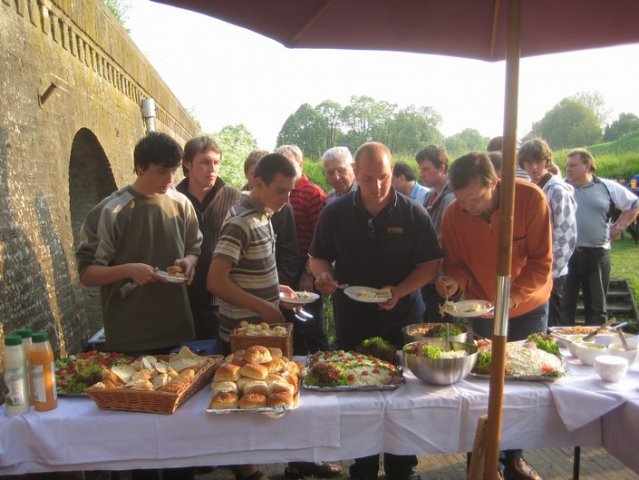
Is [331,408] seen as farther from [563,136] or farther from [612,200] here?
[563,136]

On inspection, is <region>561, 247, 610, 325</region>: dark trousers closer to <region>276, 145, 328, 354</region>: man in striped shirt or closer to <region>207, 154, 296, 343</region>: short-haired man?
<region>276, 145, 328, 354</region>: man in striped shirt

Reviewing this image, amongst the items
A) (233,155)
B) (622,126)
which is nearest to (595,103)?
(622,126)

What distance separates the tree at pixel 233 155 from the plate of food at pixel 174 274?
50.6 ft

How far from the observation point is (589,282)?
5289mm

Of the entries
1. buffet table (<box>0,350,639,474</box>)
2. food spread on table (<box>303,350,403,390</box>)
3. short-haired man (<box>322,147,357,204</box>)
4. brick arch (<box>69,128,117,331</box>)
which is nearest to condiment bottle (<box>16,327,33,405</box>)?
buffet table (<box>0,350,639,474</box>)

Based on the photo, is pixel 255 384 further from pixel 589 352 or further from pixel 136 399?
pixel 589 352

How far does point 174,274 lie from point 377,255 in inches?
45.5

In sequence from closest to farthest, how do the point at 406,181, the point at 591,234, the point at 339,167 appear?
the point at 339,167 < the point at 591,234 < the point at 406,181

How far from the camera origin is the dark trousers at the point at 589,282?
5.23 metres

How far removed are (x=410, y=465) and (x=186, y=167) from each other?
258 cm

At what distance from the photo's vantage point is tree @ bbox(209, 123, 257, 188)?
67.1 ft

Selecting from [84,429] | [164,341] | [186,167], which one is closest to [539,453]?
[164,341]

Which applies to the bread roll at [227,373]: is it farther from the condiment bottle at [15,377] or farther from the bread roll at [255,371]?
the condiment bottle at [15,377]

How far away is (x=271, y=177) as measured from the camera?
2.56 m
